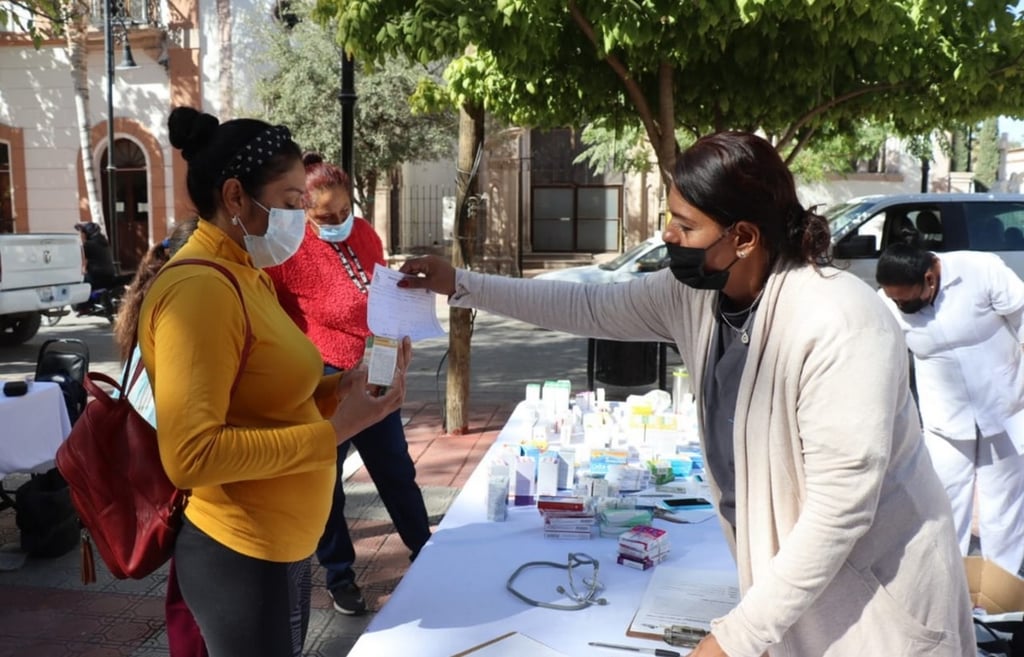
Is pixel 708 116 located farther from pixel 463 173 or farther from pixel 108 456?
pixel 108 456

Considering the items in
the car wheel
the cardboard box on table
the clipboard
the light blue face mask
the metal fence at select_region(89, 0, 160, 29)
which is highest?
the metal fence at select_region(89, 0, 160, 29)

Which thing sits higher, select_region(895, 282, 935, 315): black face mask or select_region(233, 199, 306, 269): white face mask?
select_region(233, 199, 306, 269): white face mask

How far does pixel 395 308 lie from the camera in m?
2.43

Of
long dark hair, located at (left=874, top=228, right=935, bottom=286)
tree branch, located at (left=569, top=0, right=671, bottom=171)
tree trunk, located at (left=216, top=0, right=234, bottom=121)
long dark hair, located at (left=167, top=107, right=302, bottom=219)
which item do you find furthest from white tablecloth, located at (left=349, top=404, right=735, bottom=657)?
tree trunk, located at (left=216, top=0, right=234, bottom=121)

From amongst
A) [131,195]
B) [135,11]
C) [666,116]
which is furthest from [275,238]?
[135,11]

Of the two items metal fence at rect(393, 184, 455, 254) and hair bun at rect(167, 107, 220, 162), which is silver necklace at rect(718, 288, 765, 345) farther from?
metal fence at rect(393, 184, 455, 254)

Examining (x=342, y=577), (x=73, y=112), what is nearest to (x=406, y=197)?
(x=73, y=112)

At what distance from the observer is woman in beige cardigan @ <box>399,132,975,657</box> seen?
4.92 ft

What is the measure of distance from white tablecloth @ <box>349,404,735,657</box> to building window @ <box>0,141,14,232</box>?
2144 cm

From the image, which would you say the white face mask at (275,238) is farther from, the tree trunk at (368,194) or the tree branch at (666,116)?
the tree trunk at (368,194)

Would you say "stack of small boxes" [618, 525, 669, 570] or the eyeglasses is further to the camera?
"stack of small boxes" [618, 525, 669, 570]

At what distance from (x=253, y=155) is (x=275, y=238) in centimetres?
20

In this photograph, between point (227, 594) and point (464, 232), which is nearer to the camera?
point (227, 594)

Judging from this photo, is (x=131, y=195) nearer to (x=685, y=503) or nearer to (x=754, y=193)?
(x=685, y=503)
